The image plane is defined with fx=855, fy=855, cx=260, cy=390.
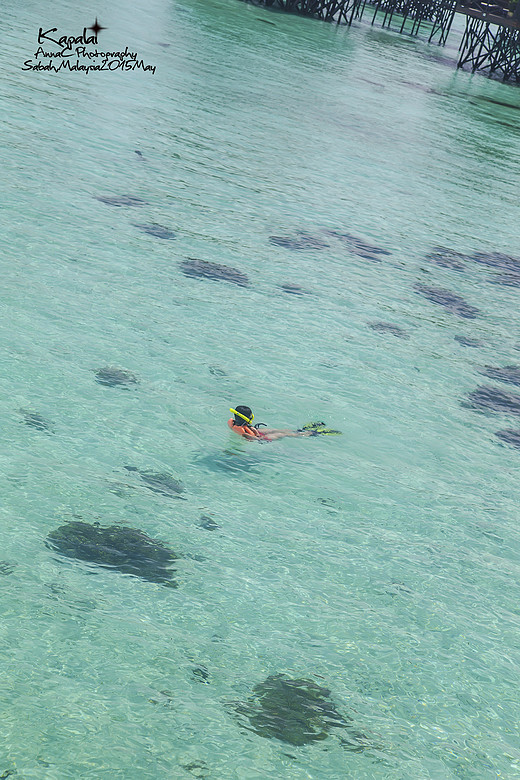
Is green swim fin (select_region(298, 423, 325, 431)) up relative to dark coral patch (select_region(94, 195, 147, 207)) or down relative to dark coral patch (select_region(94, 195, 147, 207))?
down

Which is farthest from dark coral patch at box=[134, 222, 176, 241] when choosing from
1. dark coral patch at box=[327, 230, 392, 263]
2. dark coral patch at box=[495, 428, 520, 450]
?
dark coral patch at box=[495, 428, 520, 450]

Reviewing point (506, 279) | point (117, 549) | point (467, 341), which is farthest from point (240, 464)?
point (506, 279)

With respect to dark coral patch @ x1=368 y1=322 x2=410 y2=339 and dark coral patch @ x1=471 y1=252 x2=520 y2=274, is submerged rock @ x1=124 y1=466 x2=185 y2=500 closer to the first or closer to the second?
dark coral patch @ x1=368 y1=322 x2=410 y2=339

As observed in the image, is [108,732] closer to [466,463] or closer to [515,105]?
[466,463]

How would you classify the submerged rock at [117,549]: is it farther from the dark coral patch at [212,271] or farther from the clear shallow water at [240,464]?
the dark coral patch at [212,271]

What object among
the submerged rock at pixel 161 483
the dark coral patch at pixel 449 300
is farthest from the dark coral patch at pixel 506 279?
the submerged rock at pixel 161 483

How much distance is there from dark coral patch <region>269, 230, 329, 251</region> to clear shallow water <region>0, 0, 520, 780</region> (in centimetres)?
35

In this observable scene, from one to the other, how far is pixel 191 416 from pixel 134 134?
47.2ft

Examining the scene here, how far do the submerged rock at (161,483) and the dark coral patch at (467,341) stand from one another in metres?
8.14

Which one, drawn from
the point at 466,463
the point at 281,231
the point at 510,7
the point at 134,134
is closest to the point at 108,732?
the point at 466,463

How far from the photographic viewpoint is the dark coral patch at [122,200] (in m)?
18.8

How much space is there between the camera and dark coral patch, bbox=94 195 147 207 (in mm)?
18781

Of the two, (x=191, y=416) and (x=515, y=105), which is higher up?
(x=515, y=105)

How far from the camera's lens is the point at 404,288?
18547mm
